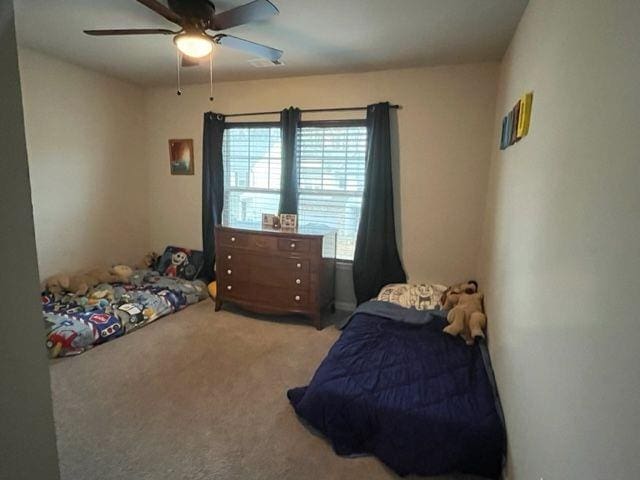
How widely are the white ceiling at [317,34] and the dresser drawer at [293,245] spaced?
157 centimetres

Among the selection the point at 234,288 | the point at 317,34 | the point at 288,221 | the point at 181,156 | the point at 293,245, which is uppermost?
the point at 317,34

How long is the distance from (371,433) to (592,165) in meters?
1.54

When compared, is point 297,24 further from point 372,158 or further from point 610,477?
point 610,477

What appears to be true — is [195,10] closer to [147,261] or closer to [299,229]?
[299,229]

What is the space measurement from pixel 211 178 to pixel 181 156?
60 cm

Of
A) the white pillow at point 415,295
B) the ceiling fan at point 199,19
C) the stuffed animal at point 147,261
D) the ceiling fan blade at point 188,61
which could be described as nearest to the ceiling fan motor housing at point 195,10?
the ceiling fan at point 199,19

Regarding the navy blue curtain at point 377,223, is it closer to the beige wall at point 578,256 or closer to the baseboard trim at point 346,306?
the baseboard trim at point 346,306

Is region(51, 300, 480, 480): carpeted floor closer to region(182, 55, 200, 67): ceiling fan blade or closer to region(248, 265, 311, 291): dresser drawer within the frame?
region(248, 265, 311, 291): dresser drawer

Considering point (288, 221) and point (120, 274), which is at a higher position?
point (288, 221)

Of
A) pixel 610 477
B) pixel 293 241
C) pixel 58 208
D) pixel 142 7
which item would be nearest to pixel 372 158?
pixel 293 241

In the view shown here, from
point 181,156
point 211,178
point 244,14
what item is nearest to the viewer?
point 244,14

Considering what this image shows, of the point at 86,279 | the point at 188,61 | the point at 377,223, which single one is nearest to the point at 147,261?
the point at 86,279

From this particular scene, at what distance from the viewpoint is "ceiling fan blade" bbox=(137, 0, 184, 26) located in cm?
173

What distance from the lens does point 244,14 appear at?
1851 millimetres
